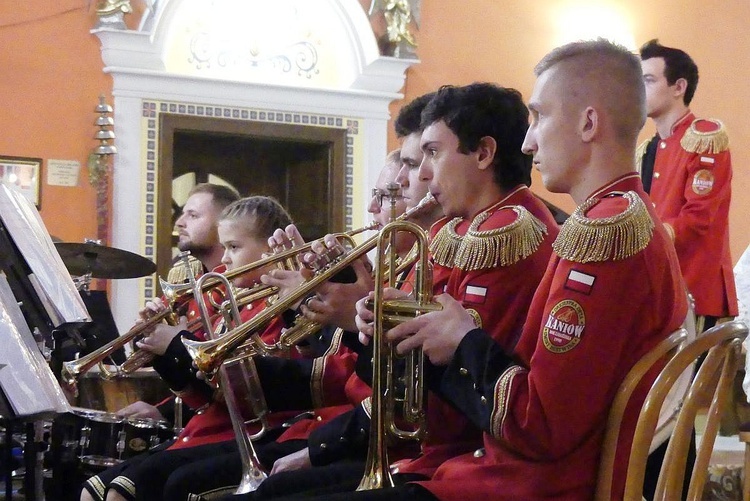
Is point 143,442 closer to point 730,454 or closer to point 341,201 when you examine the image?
point 730,454

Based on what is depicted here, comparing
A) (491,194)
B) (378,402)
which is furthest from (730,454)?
(378,402)

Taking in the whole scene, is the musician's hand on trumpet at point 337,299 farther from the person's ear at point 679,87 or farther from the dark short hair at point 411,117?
the person's ear at point 679,87

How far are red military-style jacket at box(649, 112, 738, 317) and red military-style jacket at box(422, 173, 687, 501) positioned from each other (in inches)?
108

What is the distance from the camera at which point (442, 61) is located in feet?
25.1

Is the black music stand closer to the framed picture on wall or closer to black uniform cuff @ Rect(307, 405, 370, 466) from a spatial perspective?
black uniform cuff @ Rect(307, 405, 370, 466)

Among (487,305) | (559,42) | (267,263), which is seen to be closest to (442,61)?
(559,42)

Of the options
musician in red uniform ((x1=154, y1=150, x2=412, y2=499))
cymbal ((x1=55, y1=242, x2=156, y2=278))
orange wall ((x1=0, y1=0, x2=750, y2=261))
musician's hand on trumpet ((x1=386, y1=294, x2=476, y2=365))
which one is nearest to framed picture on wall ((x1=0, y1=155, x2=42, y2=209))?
orange wall ((x1=0, y1=0, x2=750, y2=261))

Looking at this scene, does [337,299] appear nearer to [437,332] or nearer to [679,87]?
[437,332]

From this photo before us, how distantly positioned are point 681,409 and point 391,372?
54 cm

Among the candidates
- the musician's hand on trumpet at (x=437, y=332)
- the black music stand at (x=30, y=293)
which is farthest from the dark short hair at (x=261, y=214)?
the musician's hand on trumpet at (x=437, y=332)

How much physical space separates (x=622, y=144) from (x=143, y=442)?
207 centimetres

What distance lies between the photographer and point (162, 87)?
6.78 meters

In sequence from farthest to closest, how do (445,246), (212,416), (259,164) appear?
(259,164) < (212,416) < (445,246)

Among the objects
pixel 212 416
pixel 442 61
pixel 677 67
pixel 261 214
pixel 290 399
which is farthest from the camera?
pixel 442 61
